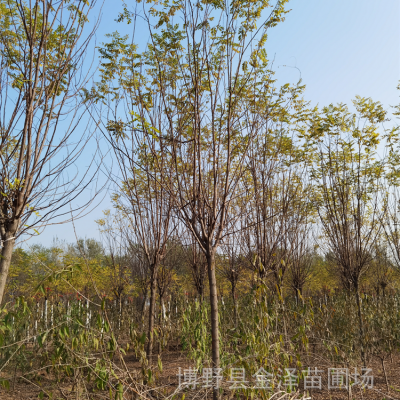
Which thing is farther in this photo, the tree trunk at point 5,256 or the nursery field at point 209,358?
the tree trunk at point 5,256

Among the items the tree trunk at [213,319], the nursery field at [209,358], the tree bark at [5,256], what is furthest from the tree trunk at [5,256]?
the tree trunk at [213,319]

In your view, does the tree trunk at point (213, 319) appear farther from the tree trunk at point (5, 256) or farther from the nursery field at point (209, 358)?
the tree trunk at point (5, 256)

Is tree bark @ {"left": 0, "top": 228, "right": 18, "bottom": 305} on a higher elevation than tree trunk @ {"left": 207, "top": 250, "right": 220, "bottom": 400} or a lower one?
higher

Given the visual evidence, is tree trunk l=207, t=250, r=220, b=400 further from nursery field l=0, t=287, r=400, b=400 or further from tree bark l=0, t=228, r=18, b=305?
tree bark l=0, t=228, r=18, b=305

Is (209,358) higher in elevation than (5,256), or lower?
lower

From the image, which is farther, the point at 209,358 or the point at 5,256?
the point at 209,358

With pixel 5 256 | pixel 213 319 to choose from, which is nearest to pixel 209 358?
pixel 213 319

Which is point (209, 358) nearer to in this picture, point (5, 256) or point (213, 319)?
point (213, 319)

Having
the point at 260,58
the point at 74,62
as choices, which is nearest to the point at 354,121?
the point at 260,58

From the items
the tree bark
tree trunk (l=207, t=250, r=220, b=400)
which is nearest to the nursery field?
tree trunk (l=207, t=250, r=220, b=400)

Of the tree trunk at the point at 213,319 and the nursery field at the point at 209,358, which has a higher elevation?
the tree trunk at the point at 213,319

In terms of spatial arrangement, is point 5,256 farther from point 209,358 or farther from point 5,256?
point 209,358

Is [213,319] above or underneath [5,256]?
A: underneath

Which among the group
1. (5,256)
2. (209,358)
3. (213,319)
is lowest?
(209,358)
